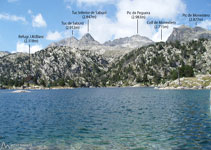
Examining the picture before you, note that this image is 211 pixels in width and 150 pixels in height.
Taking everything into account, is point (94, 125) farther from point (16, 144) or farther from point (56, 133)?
point (16, 144)

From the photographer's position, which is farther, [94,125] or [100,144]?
[94,125]

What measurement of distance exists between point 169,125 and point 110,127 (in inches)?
450

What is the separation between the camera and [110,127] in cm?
4041

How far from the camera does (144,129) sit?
124ft

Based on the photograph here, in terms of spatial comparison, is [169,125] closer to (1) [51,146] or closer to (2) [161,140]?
(2) [161,140]

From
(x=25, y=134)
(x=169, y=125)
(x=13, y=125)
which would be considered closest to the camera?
(x=25, y=134)

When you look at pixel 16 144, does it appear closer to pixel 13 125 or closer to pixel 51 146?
pixel 51 146

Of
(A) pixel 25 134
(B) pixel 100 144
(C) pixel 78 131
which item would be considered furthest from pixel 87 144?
(A) pixel 25 134

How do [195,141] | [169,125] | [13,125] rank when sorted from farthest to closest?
1. [13,125]
2. [169,125]
3. [195,141]

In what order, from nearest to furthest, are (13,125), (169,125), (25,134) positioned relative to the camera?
(25,134) < (169,125) < (13,125)

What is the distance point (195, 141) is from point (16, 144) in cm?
2569

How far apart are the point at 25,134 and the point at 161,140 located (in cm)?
2307

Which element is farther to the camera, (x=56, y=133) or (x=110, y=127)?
(x=110, y=127)

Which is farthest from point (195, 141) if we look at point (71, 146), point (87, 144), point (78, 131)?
point (78, 131)
